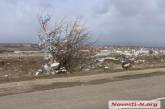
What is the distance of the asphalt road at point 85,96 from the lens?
423 inches

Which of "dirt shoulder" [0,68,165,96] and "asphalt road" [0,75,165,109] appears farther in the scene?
"dirt shoulder" [0,68,165,96]

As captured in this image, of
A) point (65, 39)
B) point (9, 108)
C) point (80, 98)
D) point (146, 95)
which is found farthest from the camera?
point (65, 39)

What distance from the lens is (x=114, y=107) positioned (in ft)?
17.7

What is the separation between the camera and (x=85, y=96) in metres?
12.4

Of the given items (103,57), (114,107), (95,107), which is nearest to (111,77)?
(95,107)

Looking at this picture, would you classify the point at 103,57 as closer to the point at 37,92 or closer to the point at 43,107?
the point at 37,92

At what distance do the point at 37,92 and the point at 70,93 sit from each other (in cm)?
114

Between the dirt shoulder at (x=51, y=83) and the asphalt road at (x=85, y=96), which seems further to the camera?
the dirt shoulder at (x=51, y=83)

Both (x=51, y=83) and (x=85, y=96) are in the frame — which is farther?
(x=51, y=83)

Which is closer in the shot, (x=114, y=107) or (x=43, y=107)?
(x=114, y=107)

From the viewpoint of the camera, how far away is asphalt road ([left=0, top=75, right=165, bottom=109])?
1074cm

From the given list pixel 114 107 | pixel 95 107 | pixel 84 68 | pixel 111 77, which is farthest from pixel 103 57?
pixel 114 107

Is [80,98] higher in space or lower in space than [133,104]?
lower

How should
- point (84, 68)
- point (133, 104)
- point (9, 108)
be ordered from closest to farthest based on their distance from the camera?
point (133, 104)
point (9, 108)
point (84, 68)
